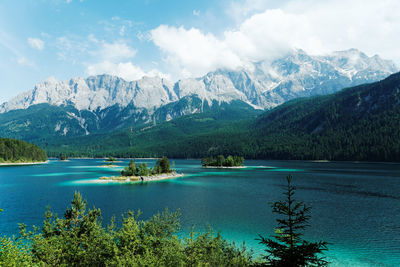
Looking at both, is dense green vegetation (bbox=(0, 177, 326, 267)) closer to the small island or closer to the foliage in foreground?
the foliage in foreground

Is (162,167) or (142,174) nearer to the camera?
(142,174)

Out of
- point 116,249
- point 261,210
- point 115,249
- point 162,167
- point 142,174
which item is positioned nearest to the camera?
point 115,249

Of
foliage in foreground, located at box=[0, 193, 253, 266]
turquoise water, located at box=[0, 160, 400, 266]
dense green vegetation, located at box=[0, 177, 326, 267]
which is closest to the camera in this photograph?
dense green vegetation, located at box=[0, 177, 326, 267]

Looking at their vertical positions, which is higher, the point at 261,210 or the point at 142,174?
the point at 142,174

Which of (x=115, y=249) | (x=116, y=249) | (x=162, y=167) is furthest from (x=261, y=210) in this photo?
(x=162, y=167)

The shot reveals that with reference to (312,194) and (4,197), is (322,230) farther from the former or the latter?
(4,197)

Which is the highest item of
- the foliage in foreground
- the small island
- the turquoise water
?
the foliage in foreground

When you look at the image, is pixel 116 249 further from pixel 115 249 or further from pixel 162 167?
pixel 162 167

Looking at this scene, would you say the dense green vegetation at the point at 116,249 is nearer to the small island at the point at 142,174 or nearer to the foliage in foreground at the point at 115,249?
the foliage in foreground at the point at 115,249

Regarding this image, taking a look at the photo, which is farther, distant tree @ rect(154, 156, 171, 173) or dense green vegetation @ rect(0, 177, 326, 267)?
distant tree @ rect(154, 156, 171, 173)

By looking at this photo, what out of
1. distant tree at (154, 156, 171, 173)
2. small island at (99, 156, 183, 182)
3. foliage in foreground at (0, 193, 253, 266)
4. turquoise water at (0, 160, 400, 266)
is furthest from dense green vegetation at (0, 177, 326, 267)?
distant tree at (154, 156, 171, 173)

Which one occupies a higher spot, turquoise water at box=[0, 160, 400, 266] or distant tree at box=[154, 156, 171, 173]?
distant tree at box=[154, 156, 171, 173]

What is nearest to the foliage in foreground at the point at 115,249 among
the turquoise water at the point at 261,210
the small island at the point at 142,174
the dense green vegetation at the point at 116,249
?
the dense green vegetation at the point at 116,249

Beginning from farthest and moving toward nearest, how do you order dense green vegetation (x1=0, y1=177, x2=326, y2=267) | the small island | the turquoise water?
the small island, the turquoise water, dense green vegetation (x1=0, y1=177, x2=326, y2=267)
